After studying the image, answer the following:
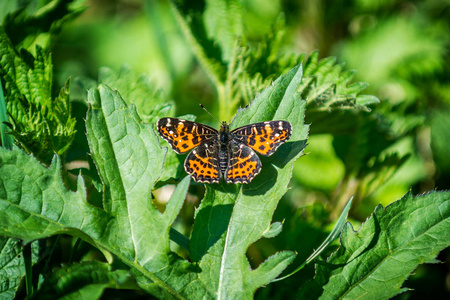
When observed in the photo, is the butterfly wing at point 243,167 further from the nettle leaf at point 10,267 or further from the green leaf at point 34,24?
the green leaf at point 34,24

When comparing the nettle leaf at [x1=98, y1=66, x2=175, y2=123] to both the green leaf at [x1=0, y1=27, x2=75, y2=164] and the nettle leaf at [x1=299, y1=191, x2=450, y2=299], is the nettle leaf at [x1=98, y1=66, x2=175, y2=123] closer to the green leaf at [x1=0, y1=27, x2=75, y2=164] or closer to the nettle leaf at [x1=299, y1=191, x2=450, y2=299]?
the green leaf at [x1=0, y1=27, x2=75, y2=164]

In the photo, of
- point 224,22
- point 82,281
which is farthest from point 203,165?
point 224,22

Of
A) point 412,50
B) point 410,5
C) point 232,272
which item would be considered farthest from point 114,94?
point 410,5

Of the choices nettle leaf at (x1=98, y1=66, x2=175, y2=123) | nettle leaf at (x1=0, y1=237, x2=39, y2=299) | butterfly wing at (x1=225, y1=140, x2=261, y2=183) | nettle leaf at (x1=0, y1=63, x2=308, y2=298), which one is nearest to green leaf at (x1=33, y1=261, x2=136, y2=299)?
nettle leaf at (x1=0, y1=63, x2=308, y2=298)

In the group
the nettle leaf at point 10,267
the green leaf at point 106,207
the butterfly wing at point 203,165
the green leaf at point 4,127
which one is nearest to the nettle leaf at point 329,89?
the butterfly wing at point 203,165

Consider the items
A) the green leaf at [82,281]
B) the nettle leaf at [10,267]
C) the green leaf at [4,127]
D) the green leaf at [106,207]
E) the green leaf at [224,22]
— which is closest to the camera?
the green leaf at [82,281]

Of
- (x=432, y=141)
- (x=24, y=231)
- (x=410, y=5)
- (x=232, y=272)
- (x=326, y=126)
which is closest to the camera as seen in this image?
(x=24, y=231)

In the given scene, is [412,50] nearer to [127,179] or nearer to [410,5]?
[410,5]
